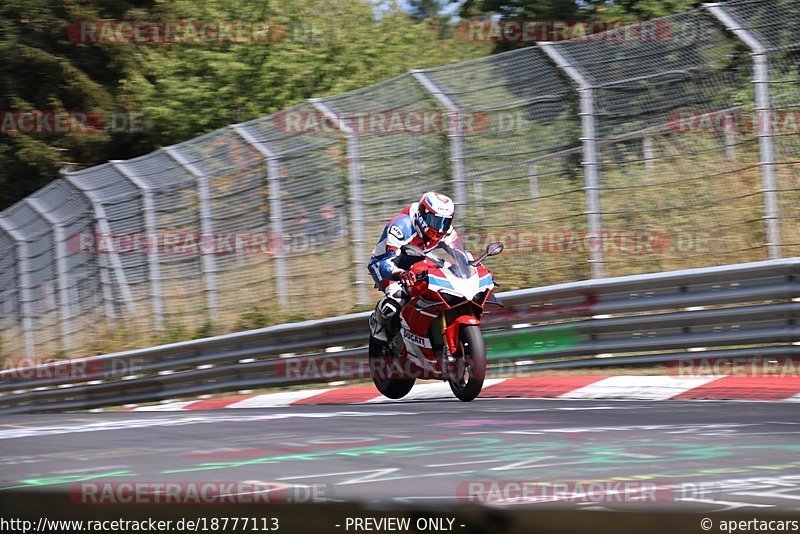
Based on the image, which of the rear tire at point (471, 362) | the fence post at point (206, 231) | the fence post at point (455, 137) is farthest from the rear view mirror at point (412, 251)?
the fence post at point (206, 231)

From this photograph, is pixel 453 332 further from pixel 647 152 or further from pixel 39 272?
pixel 39 272

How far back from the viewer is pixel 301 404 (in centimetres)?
1032

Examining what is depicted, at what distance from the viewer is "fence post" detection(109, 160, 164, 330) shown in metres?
15.0

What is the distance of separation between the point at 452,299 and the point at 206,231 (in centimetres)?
699

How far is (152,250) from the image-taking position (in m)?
15.0

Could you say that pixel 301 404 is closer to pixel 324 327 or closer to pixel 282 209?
pixel 324 327

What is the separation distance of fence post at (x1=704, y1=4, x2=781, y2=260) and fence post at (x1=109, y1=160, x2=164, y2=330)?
842 cm

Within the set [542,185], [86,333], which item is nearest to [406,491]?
[542,185]
